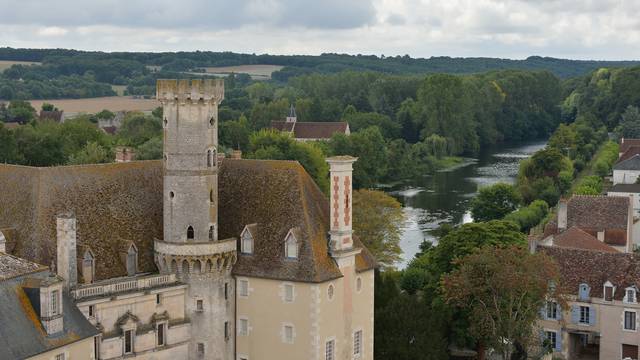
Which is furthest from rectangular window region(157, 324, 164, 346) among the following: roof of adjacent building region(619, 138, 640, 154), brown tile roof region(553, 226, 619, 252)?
roof of adjacent building region(619, 138, 640, 154)

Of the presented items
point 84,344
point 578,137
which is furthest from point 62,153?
point 578,137

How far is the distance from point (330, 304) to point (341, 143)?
8690 centimetres

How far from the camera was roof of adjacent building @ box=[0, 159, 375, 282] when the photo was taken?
4491 cm

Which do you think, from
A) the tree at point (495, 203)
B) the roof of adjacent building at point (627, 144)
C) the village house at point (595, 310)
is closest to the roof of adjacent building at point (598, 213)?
the village house at point (595, 310)

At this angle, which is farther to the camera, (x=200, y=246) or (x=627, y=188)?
(x=627, y=188)

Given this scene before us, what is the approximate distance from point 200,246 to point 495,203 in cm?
5868

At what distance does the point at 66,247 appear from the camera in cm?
4156

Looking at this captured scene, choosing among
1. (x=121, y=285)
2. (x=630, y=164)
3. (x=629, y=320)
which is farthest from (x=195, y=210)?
(x=630, y=164)

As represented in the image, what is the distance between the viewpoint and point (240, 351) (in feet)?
158

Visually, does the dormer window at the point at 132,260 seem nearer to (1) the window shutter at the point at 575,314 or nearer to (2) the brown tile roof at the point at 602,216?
(1) the window shutter at the point at 575,314

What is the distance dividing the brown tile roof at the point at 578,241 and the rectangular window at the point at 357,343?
2301cm

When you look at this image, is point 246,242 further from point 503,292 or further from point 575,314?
point 575,314

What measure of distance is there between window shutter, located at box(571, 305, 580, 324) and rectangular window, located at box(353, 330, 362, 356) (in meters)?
14.8

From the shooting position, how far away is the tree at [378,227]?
7262 centimetres
